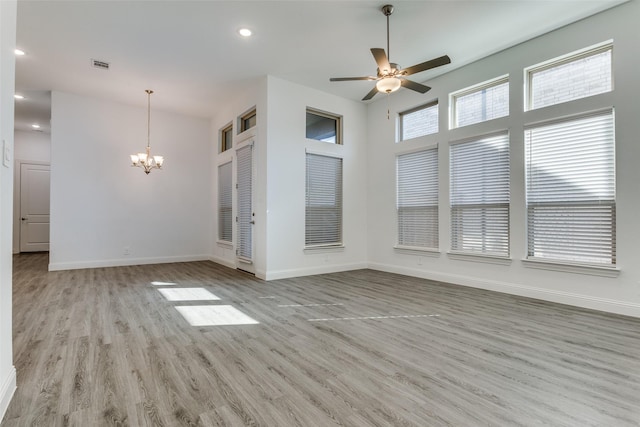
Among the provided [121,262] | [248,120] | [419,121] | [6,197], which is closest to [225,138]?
[248,120]

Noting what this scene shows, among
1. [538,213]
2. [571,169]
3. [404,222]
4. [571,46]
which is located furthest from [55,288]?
[571,46]

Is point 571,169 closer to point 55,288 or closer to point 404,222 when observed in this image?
point 404,222

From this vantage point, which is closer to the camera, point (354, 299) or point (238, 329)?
point (238, 329)

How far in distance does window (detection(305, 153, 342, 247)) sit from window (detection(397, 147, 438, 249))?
117cm

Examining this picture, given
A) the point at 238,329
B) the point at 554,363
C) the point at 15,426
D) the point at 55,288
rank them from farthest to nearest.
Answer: the point at 55,288
the point at 238,329
the point at 554,363
the point at 15,426

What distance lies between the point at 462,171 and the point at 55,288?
248 inches

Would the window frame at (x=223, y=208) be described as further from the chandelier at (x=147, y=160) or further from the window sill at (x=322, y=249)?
the window sill at (x=322, y=249)

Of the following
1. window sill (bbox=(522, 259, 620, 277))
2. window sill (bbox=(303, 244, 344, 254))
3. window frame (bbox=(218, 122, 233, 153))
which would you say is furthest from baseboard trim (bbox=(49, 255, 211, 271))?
window sill (bbox=(522, 259, 620, 277))

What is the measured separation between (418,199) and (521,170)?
1.65 m

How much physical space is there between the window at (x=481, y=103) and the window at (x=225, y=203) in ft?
14.7

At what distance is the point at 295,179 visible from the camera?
535cm

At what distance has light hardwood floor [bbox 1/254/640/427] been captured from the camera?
5.34ft

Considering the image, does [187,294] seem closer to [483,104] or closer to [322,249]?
[322,249]

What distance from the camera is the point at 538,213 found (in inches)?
156
